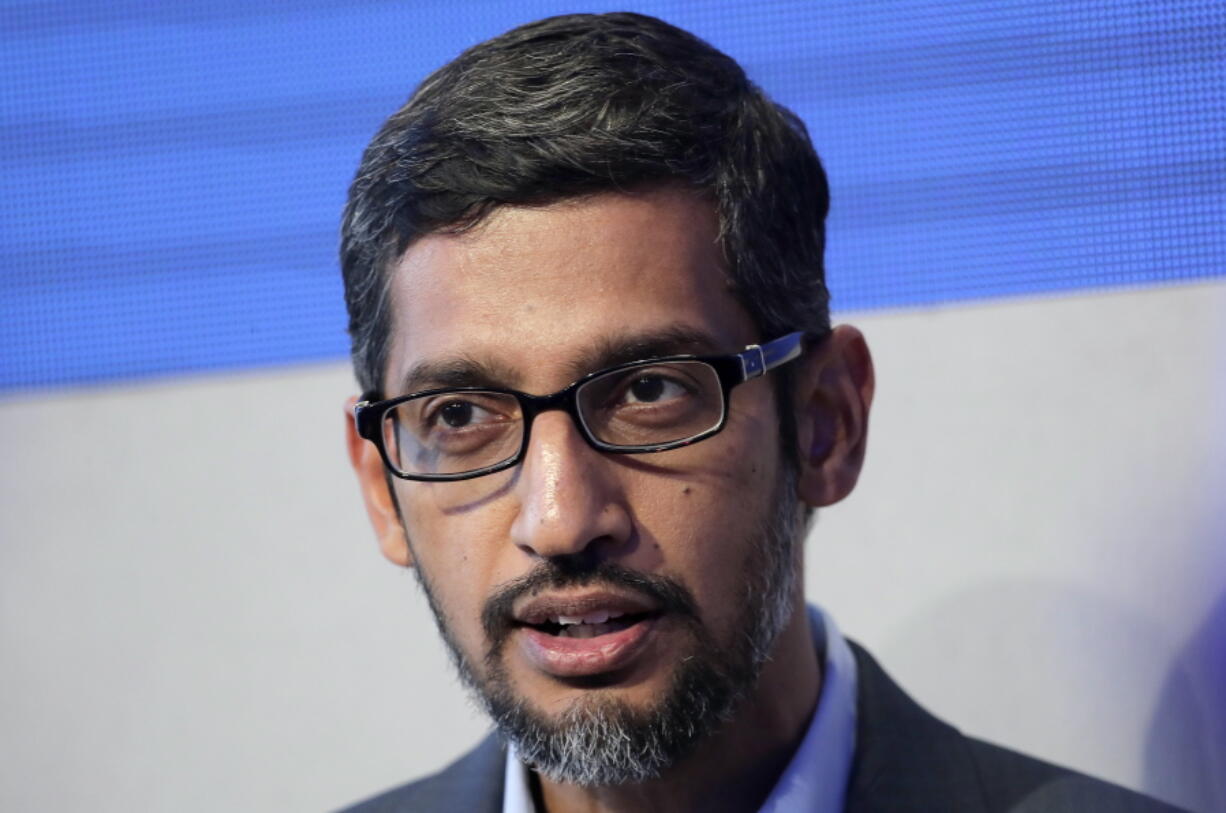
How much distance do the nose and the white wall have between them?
2.13 feet

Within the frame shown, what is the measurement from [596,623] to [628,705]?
8 cm

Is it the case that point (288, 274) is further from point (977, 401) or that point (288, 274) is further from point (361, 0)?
point (977, 401)

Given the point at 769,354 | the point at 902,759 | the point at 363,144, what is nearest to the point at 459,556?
the point at 769,354

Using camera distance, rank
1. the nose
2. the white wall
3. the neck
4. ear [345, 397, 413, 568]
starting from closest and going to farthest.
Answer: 1. the nose
2. the neck
3. ear [345, 397, 413, 568]
4. the white wall

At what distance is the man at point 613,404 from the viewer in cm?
110

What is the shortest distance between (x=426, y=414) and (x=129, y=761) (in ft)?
2.96

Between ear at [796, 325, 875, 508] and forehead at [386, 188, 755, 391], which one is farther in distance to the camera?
ear at [796, 325, 875, 508]

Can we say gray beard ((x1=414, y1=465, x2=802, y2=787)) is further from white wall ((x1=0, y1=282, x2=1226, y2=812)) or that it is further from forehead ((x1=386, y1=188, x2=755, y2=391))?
white wall ((x1=0, y1=282, x2=1226, y2=812))

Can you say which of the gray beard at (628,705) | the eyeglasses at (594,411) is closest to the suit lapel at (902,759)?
the gray beard at (628,705)

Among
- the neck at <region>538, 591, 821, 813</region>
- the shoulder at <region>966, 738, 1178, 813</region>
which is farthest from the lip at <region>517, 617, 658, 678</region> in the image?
the shoulder at <region>966, 738, 1178, 813</region>

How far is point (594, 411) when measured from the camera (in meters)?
1.11

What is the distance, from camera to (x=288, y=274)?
5.76 ft

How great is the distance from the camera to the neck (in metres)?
1.23

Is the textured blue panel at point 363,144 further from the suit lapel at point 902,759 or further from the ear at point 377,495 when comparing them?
the suit lapel at point 902,759
